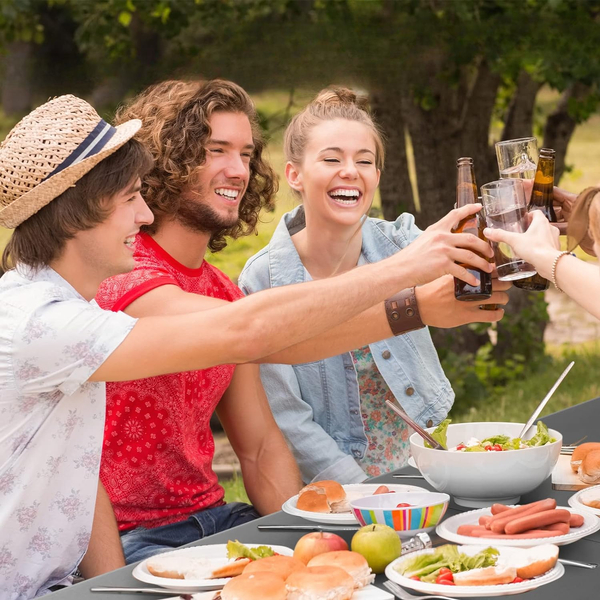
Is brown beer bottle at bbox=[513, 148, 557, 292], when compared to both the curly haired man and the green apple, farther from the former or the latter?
the green apple

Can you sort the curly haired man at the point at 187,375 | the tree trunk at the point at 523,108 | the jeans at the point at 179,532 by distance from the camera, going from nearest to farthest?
1. the jeans at the point at 179,532
2. the curly haired man at the point at 187,375
3. the tree trunk at the point at 523,108

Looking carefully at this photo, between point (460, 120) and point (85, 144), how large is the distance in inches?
216

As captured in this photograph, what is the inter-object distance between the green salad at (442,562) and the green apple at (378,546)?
0.20ft

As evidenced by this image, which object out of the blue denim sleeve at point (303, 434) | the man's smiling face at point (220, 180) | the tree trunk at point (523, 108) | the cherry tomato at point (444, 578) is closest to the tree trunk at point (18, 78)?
the tree trunk at point (523, 108)

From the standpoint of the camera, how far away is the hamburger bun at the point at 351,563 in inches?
73.3

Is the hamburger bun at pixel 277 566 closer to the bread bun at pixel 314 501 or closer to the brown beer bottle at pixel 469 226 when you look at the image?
the bread bun at pixel 314 501

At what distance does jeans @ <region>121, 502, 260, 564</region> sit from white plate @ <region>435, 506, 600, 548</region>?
994 millimetres

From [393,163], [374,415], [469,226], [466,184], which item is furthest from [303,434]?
[393,163]

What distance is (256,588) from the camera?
1.76 meters

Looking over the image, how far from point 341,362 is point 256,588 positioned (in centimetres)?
187

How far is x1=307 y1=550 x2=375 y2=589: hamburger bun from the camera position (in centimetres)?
186

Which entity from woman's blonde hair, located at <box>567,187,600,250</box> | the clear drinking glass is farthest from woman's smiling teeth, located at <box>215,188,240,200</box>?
woman's blonde hair, located at <box>567,187,600,250</box>

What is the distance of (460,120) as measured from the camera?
7527 mm

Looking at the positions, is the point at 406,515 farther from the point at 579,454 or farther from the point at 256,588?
the point at 579,454
